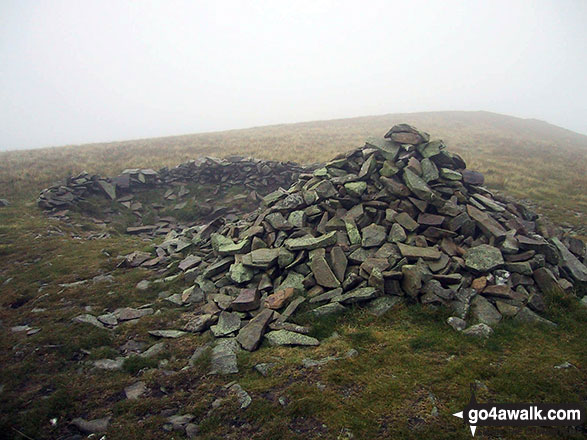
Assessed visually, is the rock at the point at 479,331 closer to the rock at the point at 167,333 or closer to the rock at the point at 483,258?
the rock at the point at 483,258

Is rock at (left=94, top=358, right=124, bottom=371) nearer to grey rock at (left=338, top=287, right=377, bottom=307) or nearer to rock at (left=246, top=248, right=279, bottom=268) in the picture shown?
rock at (left=246, top=248, right=279, bottom=268)

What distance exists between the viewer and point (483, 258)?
848cm

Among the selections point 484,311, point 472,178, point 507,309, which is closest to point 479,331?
point 484,311

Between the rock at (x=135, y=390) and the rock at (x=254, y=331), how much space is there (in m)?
2.08

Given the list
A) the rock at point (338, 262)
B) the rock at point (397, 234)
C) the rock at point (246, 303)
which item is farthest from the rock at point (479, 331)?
the rock at point (246, 303)

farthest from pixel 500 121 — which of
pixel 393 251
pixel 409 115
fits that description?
pixel 393 251

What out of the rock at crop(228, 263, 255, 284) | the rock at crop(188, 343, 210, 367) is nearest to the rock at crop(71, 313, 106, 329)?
the rock at crop(188, 343, 210, 367)

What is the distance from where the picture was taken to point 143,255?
12.2m

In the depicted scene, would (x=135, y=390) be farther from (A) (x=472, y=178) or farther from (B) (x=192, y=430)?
(A) (x=472, y=178)

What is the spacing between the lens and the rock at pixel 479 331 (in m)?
6.58

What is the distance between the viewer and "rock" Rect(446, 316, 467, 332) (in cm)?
683

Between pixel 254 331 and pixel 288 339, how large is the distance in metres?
0.86

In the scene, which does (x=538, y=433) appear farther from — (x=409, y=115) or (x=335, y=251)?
(x=409, y=115)

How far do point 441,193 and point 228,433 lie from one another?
9648mm
